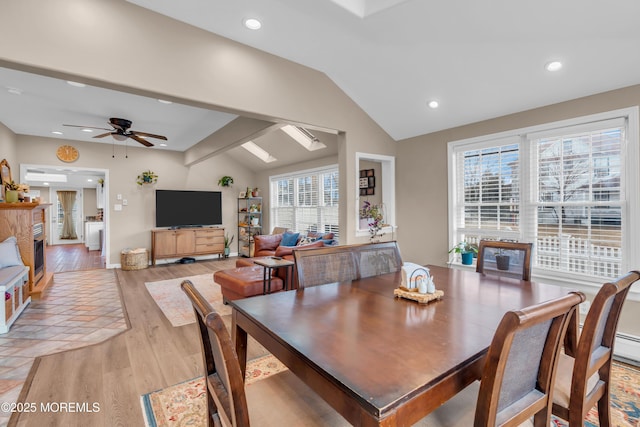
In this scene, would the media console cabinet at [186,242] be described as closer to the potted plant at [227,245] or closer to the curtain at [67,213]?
the potted plant at [227,245]

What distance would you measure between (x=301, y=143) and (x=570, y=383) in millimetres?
5219

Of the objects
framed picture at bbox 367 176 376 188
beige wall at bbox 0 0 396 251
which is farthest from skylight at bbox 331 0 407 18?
framed picture at bbox 367 176 376 188

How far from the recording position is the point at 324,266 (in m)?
2.04

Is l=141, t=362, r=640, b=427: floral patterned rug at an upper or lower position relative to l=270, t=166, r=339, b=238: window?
lower

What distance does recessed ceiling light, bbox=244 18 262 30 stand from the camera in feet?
8.61

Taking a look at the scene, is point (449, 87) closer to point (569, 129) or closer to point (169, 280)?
point (569, 129)

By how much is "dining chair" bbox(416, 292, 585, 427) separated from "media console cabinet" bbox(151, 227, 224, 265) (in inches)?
278

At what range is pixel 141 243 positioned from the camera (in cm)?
709

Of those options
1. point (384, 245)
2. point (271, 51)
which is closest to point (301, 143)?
point (271, 51)

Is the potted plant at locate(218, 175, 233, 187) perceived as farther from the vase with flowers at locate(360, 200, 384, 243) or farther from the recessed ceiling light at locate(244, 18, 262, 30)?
the recessed ceiling light at locate(244, 18, 262, 30)

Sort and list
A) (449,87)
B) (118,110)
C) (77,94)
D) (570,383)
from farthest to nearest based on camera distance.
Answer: (118,110)
(77,94)
(449,87)
(570,383)

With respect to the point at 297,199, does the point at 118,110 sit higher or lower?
higher

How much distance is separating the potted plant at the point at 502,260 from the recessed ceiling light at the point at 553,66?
5.60 ft

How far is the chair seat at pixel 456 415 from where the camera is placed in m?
1.13
